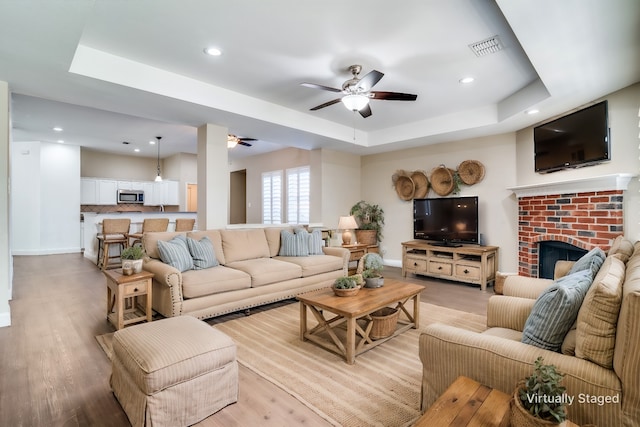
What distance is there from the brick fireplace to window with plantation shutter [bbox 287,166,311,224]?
170 inches

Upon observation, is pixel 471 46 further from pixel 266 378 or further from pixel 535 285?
pixel 266 378

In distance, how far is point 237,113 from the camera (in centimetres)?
425

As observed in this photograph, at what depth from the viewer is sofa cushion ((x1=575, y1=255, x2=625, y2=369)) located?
1.22m

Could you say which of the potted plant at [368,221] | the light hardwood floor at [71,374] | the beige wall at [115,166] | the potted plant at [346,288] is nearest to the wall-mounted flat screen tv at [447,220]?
the potted plant at [368,221]

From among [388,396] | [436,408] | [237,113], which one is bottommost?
[388,396]

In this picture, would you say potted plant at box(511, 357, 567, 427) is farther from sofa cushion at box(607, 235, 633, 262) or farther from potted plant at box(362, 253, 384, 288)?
potted plant at box(362, 253, 384, 288)

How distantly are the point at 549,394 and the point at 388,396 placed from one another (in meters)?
1.27

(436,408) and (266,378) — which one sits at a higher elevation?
(436,408)

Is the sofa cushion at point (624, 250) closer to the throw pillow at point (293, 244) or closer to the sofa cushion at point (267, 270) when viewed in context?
the sofa cushion at point (267, 270)

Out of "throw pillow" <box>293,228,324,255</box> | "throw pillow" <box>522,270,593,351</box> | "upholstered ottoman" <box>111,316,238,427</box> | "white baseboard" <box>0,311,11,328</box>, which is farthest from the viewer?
"throw pillow" <box>293,228,324,255</box>

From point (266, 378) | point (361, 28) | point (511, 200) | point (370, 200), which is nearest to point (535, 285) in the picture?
point (266, 378)

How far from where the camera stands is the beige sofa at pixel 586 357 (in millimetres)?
1141

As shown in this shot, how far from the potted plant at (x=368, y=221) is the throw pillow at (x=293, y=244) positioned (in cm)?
216

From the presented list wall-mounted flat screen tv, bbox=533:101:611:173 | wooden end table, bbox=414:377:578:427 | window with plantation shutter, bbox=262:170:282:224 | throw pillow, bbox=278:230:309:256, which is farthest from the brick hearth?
window with plantation shutter, bbox=262:170:282:224
